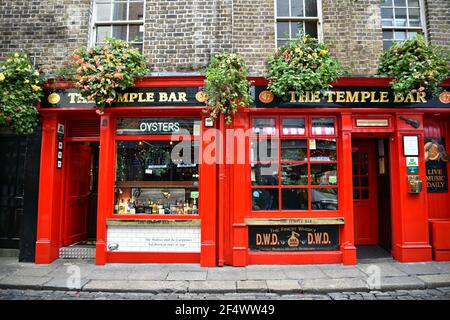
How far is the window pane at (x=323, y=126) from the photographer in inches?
285

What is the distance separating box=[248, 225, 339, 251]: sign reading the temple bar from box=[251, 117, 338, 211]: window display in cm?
44

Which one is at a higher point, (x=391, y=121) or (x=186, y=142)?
(x=391, y=121)

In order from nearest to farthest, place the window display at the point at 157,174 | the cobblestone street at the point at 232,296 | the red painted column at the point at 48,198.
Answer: the cobblestone street at the point at 232,296 → the red painted column at the point at 48,198 → the window display at the point at 157,174

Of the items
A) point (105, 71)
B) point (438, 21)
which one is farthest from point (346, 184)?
point (105, 71)

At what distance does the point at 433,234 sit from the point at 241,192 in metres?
4.46

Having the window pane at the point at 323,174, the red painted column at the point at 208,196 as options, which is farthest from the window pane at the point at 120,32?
the window pane at the point at 323,174

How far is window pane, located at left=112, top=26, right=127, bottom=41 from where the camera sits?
26.0 ft

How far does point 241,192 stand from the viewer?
22.7 ft

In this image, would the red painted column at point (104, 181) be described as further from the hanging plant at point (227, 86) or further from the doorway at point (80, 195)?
the hanging plant at point (227, 86)

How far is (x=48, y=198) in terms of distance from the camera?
283 inches

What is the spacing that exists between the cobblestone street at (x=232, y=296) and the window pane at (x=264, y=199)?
2.13 meters

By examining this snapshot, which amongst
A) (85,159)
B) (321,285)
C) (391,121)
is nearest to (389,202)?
(391,121)

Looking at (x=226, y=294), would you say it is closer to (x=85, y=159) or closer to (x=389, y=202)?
(x=389, y=202)
